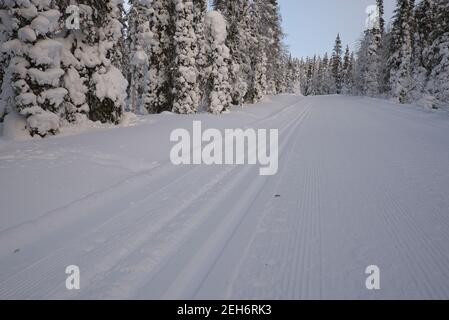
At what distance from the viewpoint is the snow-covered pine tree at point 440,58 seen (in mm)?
28797

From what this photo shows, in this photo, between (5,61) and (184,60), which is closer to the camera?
(5,61)

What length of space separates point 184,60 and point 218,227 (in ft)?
58.8

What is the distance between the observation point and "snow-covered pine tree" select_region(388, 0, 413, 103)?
119ft

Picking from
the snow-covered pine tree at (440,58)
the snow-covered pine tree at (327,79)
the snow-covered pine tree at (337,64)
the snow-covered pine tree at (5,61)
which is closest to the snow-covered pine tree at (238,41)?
the snow-covered pine tree at (5,61)

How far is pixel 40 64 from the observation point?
10203 mm

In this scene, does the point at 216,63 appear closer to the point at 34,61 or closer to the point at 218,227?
the point at 34,61

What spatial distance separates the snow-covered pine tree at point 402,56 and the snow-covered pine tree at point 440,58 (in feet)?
12.4

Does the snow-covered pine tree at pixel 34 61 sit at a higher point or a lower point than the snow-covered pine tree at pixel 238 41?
lower

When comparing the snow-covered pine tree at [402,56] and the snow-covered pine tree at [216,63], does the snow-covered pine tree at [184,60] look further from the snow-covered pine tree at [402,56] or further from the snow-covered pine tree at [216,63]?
the snow-covered pine tree at [402,56]

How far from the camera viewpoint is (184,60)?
20.7 metres

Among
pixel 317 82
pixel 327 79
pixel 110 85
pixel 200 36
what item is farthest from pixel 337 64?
pixel 110 85
